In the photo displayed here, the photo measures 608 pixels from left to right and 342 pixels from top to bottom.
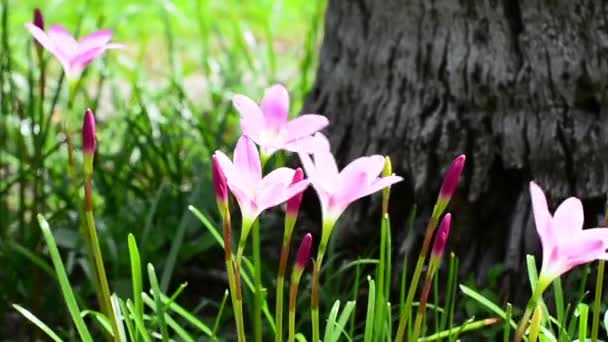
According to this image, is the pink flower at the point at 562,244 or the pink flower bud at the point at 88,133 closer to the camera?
Result: the pink flower at the point at 562,244

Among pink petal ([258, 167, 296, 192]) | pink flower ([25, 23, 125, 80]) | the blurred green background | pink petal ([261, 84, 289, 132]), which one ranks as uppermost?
pink flower ([25, 23, 125, 80])

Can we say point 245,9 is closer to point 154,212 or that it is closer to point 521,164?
point 154,212

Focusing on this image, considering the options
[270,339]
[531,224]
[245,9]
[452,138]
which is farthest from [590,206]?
[245,9]

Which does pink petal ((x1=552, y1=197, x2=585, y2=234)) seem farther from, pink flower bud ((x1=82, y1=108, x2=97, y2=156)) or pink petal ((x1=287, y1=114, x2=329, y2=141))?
pink flower bud ((x1=82, y1=108, x2=97, y2=156))

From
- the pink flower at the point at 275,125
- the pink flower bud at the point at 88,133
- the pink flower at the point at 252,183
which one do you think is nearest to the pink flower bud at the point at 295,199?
the pink flower at the point at 252,183

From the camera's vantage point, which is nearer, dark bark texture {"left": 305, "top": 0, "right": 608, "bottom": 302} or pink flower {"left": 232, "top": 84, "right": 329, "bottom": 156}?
pink flower {"left": 232, "top": 84, "right": 329, "bottom": 156}

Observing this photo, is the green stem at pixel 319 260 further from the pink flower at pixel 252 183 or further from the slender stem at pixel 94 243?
the slender stem at pixel 94 243

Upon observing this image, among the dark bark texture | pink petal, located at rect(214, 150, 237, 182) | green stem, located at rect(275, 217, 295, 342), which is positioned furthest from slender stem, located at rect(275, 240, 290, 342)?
the dark bark texture
